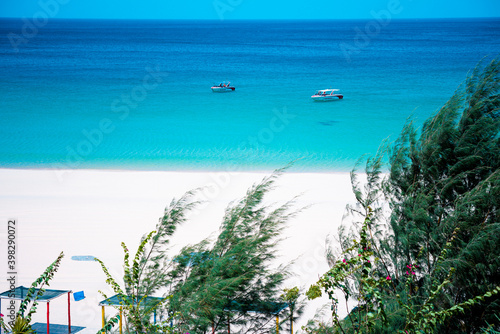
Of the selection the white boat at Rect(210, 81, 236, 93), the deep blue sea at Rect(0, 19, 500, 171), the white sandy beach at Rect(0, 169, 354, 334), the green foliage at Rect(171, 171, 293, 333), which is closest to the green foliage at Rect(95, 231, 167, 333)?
the green foliage at Rect(171, 171, 293, 333)

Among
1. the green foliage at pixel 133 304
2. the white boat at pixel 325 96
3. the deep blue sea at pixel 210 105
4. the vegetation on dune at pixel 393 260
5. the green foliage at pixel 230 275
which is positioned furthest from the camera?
the white boat at pixel 325 96

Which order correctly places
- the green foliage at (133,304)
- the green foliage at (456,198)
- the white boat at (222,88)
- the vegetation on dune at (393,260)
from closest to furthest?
the green foliage at (133,304) → the vegetation on dune at (393,260) → the green foliage at (456,198) → the white boat at (222,88)

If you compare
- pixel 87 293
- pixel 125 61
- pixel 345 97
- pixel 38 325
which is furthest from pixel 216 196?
pixel 125 61

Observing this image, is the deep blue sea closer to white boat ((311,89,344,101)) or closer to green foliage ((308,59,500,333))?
white boat ((311,89,344,101))

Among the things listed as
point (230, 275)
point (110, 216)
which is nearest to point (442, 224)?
point (230, 275)

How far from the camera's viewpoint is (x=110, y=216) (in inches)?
712

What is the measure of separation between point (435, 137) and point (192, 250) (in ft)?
12.9

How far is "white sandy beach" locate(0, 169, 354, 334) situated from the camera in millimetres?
12875

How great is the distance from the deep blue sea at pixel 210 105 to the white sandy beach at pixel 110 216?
3.90 metres

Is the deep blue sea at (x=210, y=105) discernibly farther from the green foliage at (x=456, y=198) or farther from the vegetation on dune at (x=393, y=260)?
the vegetation on dune at (x=393, y=260)

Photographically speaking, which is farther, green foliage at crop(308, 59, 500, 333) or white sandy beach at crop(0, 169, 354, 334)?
white sandy beach at crop(0, 169, 354, 334)

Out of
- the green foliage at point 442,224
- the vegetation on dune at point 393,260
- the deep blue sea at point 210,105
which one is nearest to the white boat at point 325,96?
the deep blue sea at point 210,105

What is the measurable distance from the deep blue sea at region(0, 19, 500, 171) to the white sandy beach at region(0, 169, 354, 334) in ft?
12.8

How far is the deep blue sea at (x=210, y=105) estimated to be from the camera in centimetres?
3145
